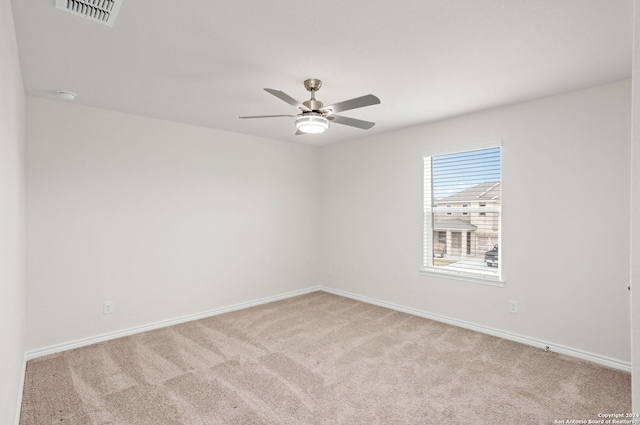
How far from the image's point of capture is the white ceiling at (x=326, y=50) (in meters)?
1.90

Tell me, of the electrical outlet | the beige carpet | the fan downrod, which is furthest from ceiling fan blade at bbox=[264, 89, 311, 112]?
the electrical outlet

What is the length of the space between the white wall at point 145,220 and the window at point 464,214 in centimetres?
219

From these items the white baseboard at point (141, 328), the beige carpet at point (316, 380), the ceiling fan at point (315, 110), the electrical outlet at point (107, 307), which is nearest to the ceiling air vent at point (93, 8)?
the ceiling fan at point (315, 110)

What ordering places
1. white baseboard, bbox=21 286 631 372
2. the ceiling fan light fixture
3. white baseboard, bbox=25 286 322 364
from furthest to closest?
white baseboard, bbox=25 286 322 364 → white baseboard, bbox=21 286 631 372 → the ceiling fan light fixture

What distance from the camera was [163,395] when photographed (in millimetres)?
2564

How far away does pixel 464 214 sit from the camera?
411 cm

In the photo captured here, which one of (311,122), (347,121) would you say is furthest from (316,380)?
(347,121)

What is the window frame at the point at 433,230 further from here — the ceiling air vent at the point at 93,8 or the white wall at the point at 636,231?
the ceiling air vent at the point at 93,8

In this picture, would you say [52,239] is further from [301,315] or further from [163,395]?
[301,315]

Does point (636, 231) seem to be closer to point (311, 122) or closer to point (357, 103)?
point (357, 103)

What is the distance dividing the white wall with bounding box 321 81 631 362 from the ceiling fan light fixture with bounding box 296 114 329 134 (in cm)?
207

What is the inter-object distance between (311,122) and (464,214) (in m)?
2.43

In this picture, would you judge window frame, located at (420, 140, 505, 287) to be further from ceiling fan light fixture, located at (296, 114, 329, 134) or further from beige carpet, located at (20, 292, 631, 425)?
ceiling fan light fixture, located at (296, 114, 329, 134)

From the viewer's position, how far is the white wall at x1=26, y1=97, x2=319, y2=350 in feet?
10.8
